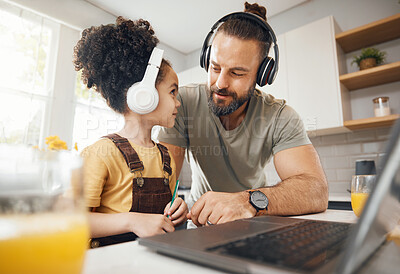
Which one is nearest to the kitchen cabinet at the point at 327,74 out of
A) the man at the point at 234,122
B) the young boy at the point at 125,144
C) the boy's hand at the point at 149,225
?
the man at the point at 234,122

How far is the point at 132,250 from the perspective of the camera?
388mm

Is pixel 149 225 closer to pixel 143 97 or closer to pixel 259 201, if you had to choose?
pixel 259 201

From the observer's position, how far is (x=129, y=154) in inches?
39.7

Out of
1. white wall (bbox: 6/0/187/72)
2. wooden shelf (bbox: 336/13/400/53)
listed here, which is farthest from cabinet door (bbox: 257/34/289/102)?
white wall (bbox: 6/0/187/72)

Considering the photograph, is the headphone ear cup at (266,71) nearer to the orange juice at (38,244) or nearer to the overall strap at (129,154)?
the overall strap at (129,154)

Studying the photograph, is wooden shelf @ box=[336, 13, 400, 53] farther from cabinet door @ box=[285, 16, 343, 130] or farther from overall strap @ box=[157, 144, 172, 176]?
overall strap @ box=[157, 144, 172, 176]

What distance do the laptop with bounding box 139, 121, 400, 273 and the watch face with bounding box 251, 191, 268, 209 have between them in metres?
0.32

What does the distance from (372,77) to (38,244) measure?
272 centimetres

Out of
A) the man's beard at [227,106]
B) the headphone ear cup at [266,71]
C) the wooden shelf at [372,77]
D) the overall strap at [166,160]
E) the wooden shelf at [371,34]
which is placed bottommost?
the overall strap at [166,160]

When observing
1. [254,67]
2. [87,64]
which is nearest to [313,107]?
[254,67]

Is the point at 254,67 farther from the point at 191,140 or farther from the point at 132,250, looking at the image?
the point at 132,250

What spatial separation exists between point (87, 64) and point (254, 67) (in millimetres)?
832

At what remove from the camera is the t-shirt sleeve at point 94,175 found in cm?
86

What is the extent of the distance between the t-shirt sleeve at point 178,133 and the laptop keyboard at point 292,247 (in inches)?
39.5
